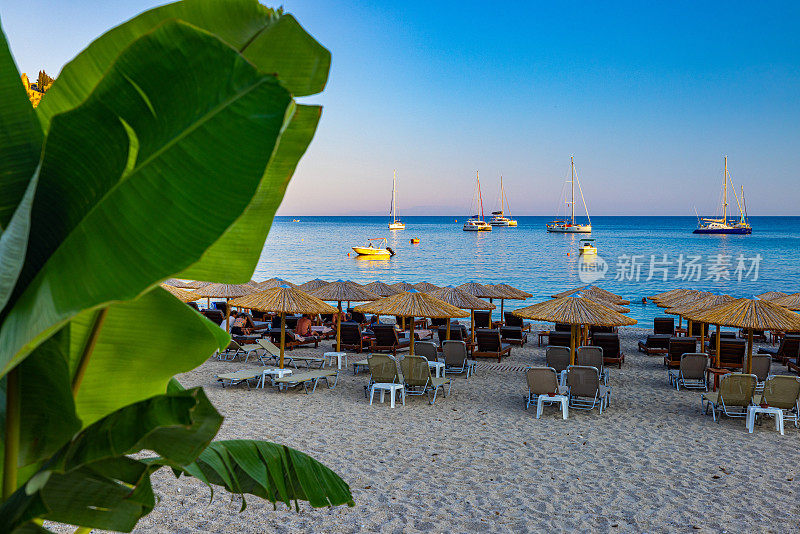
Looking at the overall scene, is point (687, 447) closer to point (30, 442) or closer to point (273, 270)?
point (30, 442)

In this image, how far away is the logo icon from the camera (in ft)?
170

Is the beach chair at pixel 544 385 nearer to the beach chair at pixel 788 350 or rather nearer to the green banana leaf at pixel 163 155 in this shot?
the beach chair at pixel 788 350

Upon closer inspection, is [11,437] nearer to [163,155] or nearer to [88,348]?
[88,348]

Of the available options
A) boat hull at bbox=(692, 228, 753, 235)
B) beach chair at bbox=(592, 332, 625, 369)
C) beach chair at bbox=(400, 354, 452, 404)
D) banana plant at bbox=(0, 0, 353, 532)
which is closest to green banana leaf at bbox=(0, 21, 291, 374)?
banana plant at bbox=(0, 0, 353, 532)

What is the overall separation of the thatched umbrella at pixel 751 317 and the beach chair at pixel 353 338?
7.88m

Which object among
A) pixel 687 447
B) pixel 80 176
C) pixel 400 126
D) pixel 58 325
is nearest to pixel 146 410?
pixel 58 325

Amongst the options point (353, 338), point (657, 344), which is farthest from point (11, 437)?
point (657, 344)

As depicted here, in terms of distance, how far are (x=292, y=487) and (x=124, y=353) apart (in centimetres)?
88

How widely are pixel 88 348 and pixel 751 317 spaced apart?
11.1m

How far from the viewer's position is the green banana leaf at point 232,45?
1.33m

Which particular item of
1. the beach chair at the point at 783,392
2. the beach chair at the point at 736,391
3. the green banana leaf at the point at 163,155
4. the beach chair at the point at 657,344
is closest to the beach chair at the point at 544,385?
the beach chair at the point at 736,391

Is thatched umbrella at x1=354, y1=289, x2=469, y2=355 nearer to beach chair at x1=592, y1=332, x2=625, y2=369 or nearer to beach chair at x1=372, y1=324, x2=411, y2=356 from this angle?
beach chair at x1=372, y1=324, x2=411, y2=356

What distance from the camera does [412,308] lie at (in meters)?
11.2

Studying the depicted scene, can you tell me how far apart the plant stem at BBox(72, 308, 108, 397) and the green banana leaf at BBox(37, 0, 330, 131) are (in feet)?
1.72
